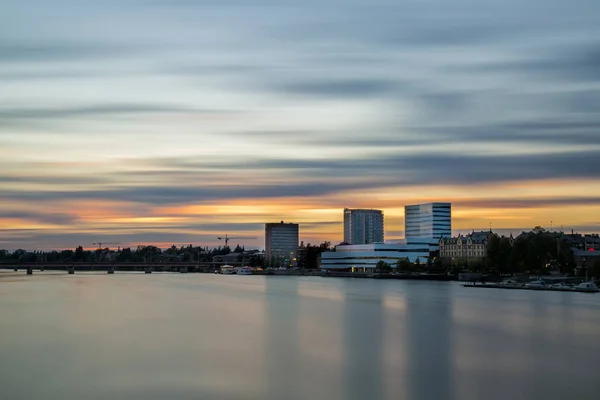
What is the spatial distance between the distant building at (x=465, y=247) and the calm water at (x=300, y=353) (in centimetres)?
8299

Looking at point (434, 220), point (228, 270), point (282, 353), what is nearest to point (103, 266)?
point (228, 270)

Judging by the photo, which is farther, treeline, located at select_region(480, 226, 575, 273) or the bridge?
the bridge

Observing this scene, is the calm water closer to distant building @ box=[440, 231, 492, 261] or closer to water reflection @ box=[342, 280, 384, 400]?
water reflection @ box=[342, 280, 384, 400]

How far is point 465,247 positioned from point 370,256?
1703cm

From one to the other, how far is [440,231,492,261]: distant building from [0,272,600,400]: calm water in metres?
83.0

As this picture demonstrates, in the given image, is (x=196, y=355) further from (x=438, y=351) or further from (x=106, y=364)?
(x=438, y=351)

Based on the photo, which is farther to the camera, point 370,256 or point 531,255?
point 370,256

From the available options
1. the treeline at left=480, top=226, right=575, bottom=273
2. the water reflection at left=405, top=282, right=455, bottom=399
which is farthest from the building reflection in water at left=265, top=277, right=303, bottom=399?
the treeline at left=480, top=226, right=575, bottom=273

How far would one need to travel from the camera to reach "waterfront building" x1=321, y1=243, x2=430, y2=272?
468ft

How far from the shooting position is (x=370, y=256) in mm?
143625

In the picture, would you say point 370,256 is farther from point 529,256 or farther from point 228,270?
point 529,256

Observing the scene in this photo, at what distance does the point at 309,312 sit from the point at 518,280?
51.2 m

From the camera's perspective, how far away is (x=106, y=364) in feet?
90.7

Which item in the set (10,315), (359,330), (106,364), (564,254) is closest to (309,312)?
(359,330)
